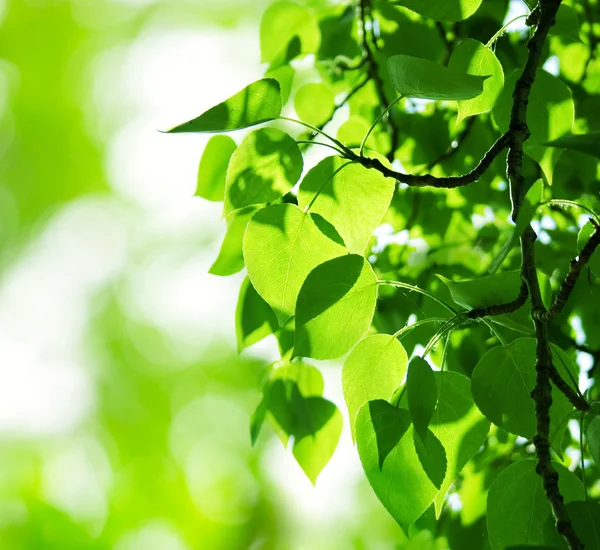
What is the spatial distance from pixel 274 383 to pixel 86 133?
9.33ft

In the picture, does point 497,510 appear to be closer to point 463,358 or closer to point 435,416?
point 435,416

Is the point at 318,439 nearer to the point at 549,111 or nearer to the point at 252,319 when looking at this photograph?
the point at 252,319

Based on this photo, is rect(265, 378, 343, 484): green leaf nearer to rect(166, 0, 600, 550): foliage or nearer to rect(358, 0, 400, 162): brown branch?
rect(166, 0, 600, 550): foliage

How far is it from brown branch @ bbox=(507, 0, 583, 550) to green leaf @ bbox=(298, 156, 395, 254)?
0.07 metres

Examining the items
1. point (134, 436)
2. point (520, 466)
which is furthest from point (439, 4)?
point (134, 436)

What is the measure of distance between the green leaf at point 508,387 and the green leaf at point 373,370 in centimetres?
4

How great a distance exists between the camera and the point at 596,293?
0.49m

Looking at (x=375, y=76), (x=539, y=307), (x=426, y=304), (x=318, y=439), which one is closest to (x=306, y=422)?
(x=318, y=439)

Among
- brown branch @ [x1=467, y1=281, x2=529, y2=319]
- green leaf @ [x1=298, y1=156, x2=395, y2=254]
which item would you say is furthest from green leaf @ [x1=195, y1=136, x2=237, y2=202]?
brown branch @ [x1=467, y1=281, x2=529, y2=319]

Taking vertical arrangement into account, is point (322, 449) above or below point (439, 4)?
below

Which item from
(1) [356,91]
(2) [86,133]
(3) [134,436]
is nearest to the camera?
(1) [356,91]

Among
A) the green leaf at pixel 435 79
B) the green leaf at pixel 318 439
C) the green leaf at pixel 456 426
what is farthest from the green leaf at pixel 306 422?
the green leaf at pixel 435 79

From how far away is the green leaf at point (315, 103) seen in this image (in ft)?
1.94

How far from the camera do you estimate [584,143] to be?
214 mm
